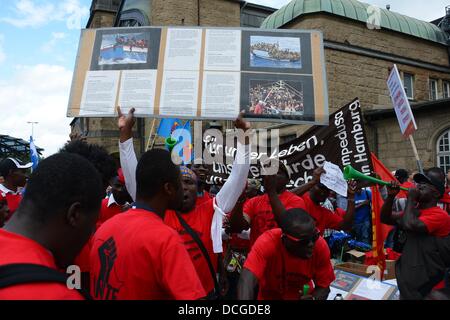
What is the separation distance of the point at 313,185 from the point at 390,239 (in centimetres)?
258

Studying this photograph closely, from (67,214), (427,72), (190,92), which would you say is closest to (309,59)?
(190,92)

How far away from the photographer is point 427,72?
751 inches

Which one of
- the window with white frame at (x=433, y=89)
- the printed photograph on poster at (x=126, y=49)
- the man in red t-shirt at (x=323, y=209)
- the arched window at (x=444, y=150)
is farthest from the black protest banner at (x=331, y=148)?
the window with white frame at (x=433, y=89)

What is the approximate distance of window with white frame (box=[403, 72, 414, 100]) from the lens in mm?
18366

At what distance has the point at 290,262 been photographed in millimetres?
2848

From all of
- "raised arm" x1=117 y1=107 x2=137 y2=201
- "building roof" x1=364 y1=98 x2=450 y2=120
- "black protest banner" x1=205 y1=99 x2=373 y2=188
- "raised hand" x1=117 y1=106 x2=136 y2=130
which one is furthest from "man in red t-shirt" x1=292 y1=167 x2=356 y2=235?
"building roof" x1=364 y1=98 x2=450 y2=120

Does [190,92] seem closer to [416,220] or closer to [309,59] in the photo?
[309,59]

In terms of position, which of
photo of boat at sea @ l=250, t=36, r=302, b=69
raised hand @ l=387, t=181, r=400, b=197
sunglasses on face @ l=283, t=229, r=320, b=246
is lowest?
sunglasses on face @ l=283, t=229, r=320, b=246

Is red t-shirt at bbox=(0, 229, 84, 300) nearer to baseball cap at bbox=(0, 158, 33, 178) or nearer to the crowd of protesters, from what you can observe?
the crowd of protesters

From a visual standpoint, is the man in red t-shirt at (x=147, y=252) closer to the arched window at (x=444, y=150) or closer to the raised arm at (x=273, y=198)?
the raised arm at (x=273, y=198)

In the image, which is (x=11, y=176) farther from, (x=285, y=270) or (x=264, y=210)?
(x=285, y=270)

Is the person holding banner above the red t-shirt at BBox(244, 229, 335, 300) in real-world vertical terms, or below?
above

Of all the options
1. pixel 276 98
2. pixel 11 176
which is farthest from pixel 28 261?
pixel 11 176
